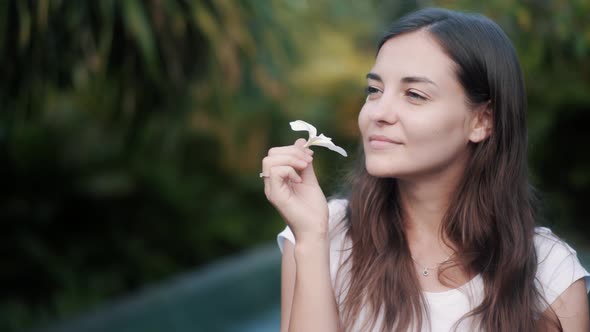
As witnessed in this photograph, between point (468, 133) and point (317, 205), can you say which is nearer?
point (317, 205)

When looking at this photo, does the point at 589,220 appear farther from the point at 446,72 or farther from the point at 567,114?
the point at 446,72

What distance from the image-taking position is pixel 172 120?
4.95 metres

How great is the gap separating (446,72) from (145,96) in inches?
116

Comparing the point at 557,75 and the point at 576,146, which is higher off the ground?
the point at 557,75

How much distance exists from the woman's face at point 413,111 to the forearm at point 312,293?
28 cm

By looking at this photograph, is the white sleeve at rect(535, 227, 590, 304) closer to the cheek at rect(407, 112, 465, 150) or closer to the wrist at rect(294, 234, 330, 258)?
the cheek at rect(407, 112, 465, 150)

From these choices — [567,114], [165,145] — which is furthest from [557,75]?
[165,145]

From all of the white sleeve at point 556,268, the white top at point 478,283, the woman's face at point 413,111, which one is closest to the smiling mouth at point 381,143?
the woman's face at point 413,111

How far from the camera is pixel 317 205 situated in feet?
6.72

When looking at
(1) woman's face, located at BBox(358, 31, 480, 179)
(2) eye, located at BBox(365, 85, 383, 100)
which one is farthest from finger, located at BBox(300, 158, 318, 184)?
(2) eye, located at BBox(365, 85, 383, 100)

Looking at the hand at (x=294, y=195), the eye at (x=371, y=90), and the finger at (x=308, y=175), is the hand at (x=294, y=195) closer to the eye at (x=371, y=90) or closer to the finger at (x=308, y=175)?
the finger at (x=308, y=175)

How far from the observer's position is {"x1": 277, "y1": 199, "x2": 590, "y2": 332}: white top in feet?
6.82

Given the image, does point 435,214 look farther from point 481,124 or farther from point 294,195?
point 294,195

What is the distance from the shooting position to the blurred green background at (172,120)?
3.74 m
